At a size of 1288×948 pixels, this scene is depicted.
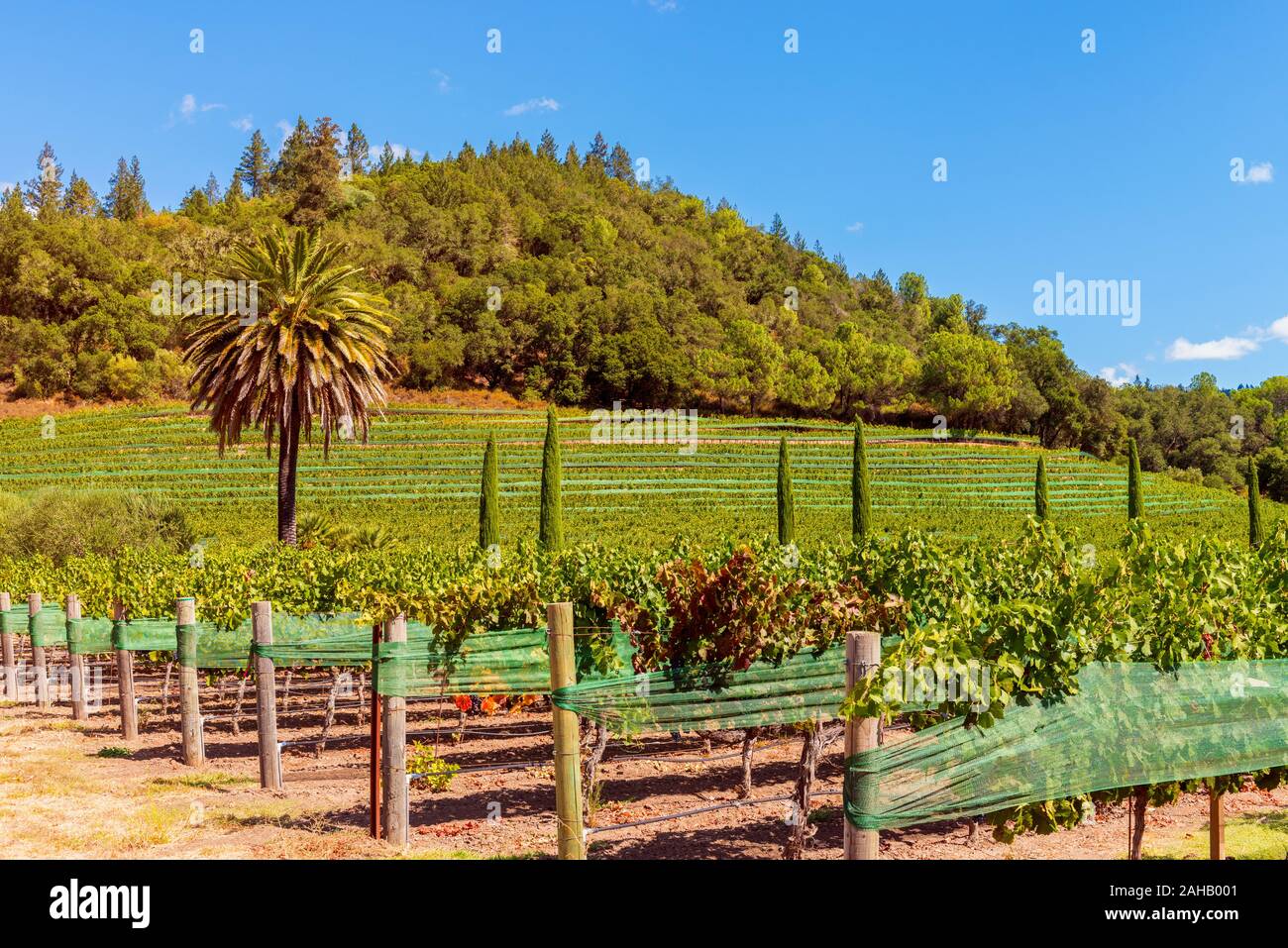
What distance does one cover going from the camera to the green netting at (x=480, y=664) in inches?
356

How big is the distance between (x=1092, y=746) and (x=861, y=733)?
163cm

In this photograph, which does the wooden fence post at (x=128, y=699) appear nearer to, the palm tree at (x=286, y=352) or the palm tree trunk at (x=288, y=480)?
the palm tree at (x=286, y=352)

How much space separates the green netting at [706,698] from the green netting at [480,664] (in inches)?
97.4

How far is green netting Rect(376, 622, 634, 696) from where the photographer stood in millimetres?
9039

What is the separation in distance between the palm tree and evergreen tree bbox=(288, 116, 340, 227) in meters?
116

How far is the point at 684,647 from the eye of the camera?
26.6 ft

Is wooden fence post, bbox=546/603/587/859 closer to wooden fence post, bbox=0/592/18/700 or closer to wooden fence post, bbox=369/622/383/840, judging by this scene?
wooden fence post, bbox=369/622/383/840

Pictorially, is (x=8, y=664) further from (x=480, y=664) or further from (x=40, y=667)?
(x=480, y=664)

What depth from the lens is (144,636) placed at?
1396cm

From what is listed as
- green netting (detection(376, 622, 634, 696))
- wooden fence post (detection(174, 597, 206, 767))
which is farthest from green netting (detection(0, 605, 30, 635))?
green netting (detection(376, 622, 634, 696))

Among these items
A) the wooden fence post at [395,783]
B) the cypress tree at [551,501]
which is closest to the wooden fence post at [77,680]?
the wooden fence post at [395,783]

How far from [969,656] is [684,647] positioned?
3.13 metres
